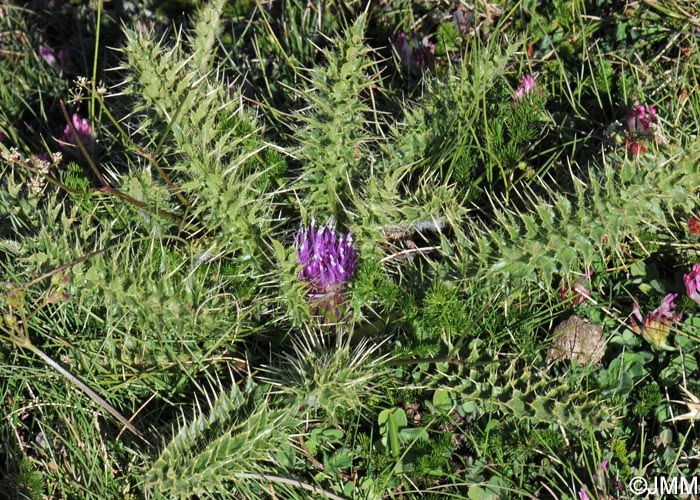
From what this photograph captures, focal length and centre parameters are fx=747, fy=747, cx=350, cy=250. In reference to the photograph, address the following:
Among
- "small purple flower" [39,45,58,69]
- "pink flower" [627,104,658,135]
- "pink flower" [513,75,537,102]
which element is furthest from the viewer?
"small purple flower" [39,45,58,69]

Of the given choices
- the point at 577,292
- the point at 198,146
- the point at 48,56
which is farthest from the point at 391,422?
the point at 48,56

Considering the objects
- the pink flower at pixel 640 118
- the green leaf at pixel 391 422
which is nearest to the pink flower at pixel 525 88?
the pink flower at pixel 640 118

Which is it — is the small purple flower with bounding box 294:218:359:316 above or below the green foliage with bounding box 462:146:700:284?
below

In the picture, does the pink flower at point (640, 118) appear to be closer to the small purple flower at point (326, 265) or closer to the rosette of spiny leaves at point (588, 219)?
the rosette of spiny leaves at point (588, 219)

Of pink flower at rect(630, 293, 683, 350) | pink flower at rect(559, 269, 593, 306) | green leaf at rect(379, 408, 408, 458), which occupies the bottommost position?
green leaf at rect(379, 408, 408, 458)

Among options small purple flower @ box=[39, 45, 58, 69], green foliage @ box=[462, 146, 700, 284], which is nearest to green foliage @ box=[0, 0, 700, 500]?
green foliage @ box=[462, 146, 700, 284]

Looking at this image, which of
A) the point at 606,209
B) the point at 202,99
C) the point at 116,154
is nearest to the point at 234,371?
the point at 202,99

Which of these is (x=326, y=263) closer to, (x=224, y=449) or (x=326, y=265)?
(x=326, y=265)

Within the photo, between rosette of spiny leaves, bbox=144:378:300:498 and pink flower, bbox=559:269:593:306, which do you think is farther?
pink flower, bbox=559:269:593:306

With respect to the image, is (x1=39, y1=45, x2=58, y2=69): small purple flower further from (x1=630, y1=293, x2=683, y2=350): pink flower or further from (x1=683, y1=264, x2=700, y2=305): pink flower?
(x1=683, y1=264, x2=700, y2=305): pink flower
